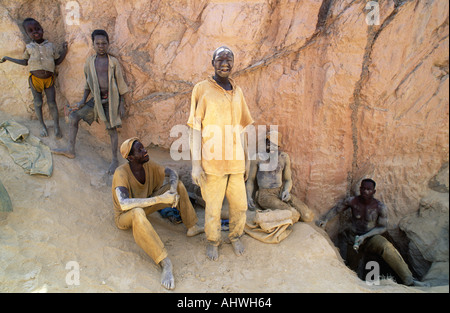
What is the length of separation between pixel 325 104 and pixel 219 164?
64.3 inches

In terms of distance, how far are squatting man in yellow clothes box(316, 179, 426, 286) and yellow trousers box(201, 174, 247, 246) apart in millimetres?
1189

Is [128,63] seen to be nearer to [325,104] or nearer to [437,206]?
[325,104]

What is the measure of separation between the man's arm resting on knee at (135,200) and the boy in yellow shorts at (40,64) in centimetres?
167

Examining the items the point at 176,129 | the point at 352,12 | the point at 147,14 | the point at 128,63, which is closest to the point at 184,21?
the point at 147,14

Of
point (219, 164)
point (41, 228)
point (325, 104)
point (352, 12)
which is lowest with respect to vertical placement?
point (41, 228)

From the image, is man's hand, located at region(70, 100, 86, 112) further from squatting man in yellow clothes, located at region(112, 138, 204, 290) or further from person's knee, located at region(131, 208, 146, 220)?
person's knee, located at region(131, 208, 146, 220)

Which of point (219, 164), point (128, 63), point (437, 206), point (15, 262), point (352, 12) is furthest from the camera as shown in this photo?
point (128, 63)

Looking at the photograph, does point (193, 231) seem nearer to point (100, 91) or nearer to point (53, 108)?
point (100, 91)

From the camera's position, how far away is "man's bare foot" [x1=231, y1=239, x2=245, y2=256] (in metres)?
3.21

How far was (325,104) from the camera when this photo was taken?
3.81 meters

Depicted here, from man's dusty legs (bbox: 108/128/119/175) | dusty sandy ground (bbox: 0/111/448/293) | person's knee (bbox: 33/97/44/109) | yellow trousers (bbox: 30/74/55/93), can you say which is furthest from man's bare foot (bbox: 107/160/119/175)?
yellow trousers (bbox: 30/74/55/93)

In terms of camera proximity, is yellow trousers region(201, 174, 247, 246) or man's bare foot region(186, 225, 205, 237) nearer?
yellow trousers region(201, 174, 247, 246)

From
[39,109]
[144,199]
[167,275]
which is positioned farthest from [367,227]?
[39,109]

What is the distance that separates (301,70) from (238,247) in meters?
2.20
